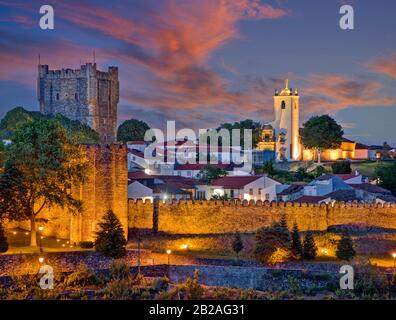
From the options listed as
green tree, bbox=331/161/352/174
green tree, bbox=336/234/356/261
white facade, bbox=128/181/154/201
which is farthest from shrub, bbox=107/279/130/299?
green tree, bbox=331/161/352/174

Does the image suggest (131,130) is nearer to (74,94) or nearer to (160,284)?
(74,94)

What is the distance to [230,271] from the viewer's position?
3312cm

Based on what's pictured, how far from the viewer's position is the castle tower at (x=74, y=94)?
8081 cm

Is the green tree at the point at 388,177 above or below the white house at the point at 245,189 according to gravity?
above

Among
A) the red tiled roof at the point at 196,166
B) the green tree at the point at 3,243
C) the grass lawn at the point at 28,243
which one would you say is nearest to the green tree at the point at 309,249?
the grass lawn at the point at 28,243

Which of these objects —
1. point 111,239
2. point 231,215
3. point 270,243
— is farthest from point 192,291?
point 231,215

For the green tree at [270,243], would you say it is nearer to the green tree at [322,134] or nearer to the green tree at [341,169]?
the green tree at [341,169]

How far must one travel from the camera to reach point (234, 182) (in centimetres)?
5844

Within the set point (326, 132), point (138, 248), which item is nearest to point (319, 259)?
point (138, 248)

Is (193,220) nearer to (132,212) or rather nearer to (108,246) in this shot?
(132,212)

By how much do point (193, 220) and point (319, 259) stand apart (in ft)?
21.0

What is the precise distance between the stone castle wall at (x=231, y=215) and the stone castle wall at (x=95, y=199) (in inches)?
80.1

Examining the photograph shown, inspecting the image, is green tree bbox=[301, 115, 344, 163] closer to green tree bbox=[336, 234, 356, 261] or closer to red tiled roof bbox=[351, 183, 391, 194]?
red tiled roof bbox=[351, 183, 391, 194]

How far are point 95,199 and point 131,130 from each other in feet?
178
